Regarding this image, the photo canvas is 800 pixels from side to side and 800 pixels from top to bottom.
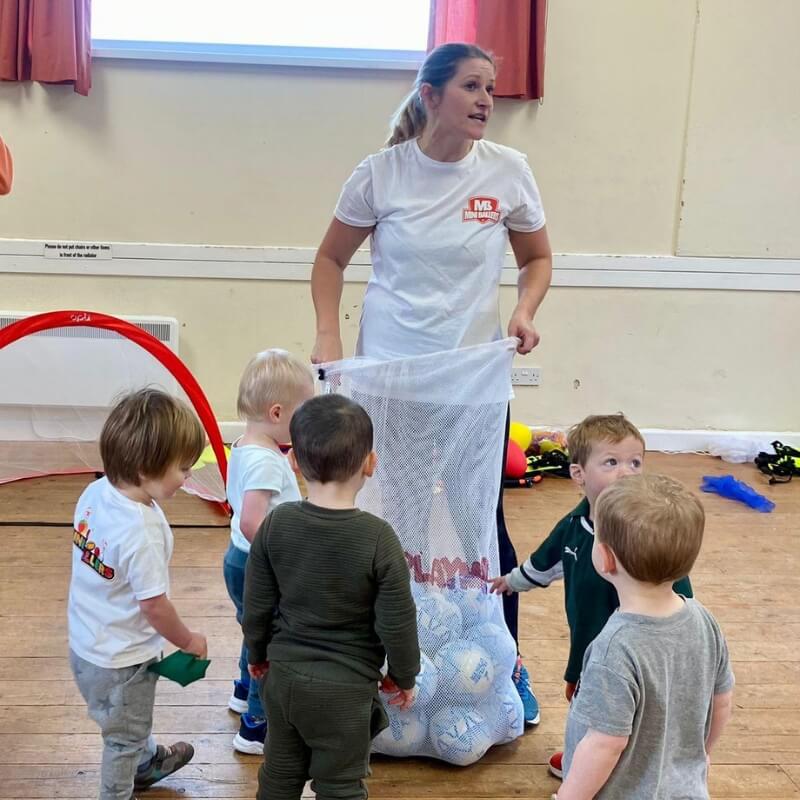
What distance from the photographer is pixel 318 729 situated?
Answer: 4.30ft

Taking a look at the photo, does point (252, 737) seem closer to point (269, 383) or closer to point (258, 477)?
point (258, 477)

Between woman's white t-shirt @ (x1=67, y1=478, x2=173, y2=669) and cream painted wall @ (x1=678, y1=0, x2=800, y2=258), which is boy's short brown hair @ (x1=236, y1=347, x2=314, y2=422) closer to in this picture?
woman's white t-shirt @ (x1=67, y1=478, x2=173, y2=669)

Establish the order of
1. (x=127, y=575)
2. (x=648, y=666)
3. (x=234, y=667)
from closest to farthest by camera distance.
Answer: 1. (x=648, y=666)
2. (x=127, y=575)
3. (x=234, y=667)

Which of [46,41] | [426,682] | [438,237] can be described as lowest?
[426,682]

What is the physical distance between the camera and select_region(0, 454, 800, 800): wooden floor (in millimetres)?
1726

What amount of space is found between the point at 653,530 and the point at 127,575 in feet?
2.63

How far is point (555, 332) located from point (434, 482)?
2409 millimetres

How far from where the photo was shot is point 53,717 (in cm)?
188

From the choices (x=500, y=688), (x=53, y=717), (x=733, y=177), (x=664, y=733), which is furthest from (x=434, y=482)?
(x=733, y=177)

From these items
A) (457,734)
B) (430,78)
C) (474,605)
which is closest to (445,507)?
(474,605)

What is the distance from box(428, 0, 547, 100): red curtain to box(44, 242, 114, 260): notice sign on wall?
1625 mm

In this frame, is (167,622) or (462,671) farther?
(462,671)

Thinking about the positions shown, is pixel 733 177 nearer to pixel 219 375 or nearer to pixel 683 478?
pixel 683 478

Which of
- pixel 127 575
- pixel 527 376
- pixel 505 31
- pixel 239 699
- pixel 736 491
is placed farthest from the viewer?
pixel 527 376
